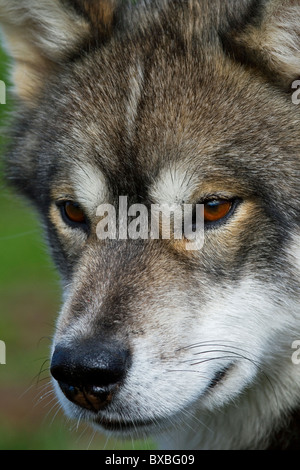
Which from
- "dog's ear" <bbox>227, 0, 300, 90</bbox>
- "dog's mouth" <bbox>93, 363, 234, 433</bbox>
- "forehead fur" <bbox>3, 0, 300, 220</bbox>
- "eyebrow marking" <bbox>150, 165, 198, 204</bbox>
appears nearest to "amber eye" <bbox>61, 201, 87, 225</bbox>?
"forehead fur" <bbox>3, 0, 300, 220</bbox>

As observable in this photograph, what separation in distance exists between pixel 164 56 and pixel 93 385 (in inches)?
74.5

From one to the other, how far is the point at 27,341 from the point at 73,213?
4.47 metres

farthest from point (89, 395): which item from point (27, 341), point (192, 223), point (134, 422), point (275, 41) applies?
point (27, 341)

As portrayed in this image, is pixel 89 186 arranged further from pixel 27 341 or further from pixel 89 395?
pixel 27 341

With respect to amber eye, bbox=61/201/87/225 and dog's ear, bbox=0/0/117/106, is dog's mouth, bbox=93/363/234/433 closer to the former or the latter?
amber eye, bbox=61/201/87/225

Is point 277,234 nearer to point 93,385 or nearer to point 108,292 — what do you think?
point 108,292

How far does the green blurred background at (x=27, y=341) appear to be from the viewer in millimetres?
6111

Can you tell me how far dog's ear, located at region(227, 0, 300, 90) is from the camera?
161 inches

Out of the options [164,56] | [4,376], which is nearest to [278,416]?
[164,56]

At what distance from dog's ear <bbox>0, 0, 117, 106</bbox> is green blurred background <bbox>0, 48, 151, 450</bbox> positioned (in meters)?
0.38

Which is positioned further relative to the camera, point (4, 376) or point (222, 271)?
point (4, 376)

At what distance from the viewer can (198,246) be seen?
13.4 ft
